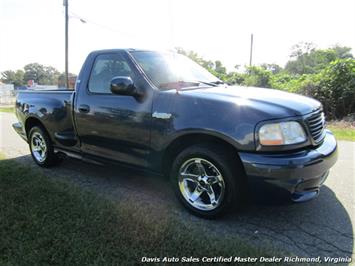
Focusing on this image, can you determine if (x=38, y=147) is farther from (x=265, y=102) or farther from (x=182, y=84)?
(x=265, y=102)

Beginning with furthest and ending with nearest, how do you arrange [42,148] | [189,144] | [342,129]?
1. [342,129]
2. [42,148]
3. [189,144]

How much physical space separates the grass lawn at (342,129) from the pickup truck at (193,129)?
4.58 metres

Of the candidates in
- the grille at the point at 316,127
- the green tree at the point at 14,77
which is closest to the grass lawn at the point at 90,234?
the grille at the point at 316,127

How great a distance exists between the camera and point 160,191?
4.07 metres

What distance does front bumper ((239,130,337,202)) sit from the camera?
271 centimetres

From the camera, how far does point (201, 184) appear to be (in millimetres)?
3258

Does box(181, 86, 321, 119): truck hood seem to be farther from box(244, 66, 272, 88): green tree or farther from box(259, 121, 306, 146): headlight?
box(244, 66, 272, 88): green tree

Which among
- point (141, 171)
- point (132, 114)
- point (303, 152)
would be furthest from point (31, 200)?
point (303, 152)

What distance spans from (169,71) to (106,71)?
904mm

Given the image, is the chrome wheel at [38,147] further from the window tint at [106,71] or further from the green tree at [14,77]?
the green tree at [14,77]

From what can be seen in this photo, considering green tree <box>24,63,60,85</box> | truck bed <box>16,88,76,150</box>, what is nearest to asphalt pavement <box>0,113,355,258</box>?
truck bed <box>16,88,76,150</box>

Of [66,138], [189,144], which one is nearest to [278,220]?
[189,144]

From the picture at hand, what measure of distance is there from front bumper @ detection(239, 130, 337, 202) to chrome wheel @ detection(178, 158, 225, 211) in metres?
0.38

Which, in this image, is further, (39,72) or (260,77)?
(39,72)
